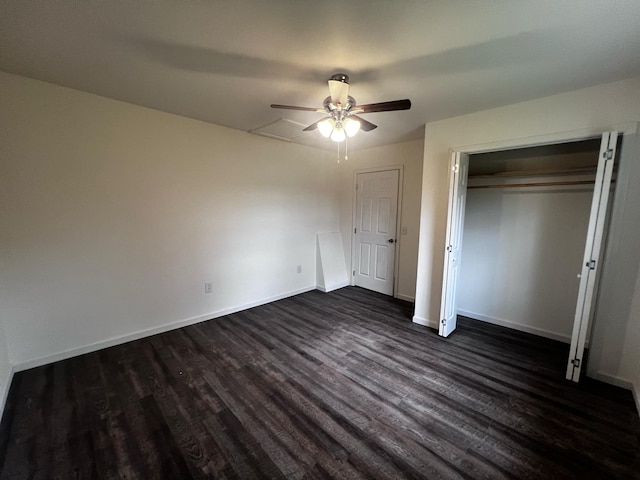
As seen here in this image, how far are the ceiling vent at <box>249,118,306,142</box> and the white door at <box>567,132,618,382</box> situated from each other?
2.81 m

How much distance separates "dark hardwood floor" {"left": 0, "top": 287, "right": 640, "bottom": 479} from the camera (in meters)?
1.50

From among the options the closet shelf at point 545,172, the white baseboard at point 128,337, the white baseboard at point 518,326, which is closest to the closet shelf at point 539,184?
the closet shelf at point 545,172

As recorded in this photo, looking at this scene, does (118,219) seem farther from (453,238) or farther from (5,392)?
(453,238)

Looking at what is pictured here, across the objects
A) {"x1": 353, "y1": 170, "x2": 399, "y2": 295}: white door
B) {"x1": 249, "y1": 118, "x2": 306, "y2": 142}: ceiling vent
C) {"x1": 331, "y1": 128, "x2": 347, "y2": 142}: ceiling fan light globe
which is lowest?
{"x1": 353, "y1": 170, "x2": 399, "y2": 295}: white door

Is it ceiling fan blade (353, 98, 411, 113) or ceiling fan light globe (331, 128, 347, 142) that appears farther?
ceiling fan light globe (331, 128, 347, 142)

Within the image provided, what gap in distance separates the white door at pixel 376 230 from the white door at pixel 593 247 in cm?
230

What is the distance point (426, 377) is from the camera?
229 cm

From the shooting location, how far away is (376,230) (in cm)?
442

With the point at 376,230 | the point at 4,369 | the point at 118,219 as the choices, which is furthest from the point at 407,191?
the point at 4,369

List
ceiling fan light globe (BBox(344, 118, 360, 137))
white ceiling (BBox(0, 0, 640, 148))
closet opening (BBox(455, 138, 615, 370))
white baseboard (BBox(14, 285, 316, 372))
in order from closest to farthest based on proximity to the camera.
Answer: white ceiling (BBox(0, 0, 640, 148)), ceiling fan light globe (BBox(344, 118, 360, 137)), white baseboard (BBox(14, 285, 316, 372)), closet opening (BBox(455, 138, 615, 370))

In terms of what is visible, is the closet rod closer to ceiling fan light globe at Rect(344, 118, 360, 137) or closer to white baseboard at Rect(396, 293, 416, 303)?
white baseboard at Rect(396, 293, 416, 303)

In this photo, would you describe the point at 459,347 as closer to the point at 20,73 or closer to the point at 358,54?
the point at 358,54

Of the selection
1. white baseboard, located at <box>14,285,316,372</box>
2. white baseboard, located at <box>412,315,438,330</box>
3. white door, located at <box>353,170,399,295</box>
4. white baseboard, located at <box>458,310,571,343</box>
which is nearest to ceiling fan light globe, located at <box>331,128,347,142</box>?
white door, located at <box>353,170,399,295</box>

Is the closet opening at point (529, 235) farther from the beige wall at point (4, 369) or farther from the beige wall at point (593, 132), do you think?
the beige wall at point (4, 369)
